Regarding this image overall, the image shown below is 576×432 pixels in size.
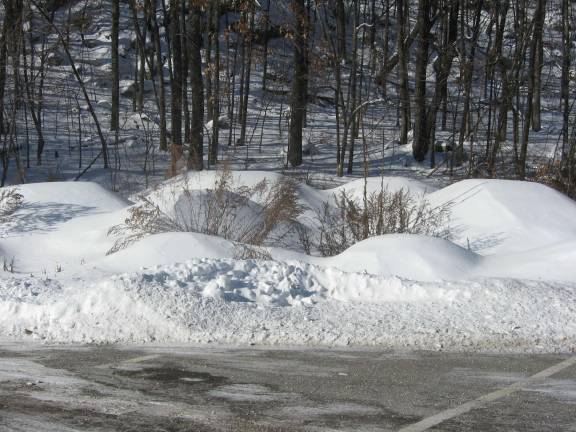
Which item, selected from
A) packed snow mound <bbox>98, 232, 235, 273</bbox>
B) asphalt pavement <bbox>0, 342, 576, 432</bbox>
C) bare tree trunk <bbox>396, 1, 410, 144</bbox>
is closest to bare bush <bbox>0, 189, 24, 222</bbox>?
packed snow mound <bbox>98, 232, 235, 273</bbox>

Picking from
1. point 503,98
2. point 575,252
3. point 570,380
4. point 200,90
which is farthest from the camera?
point 200,90

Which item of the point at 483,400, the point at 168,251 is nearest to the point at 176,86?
the point at 168,251

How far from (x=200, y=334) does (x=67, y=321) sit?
1264 millimetres

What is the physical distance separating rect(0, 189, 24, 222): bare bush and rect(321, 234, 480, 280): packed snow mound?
643 centimetres

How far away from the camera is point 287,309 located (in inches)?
321

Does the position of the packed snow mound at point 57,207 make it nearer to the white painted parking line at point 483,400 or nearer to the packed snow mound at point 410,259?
the packed snow mound at point 410,259

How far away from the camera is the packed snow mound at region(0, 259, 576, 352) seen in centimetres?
749

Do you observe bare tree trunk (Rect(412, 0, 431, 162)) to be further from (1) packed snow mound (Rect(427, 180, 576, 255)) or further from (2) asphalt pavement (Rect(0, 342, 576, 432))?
(2) asphalt pavement (Rect(0, 342, 576, 432))

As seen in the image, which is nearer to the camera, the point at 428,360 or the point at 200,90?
the point at 428,360

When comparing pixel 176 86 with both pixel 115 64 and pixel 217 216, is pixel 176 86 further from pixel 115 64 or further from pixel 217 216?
pixel 217 216

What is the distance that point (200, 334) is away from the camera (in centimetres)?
756

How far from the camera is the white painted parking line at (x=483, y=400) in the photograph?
5016mm

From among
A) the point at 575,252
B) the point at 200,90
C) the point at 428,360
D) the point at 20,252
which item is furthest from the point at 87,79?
the point at 428,360

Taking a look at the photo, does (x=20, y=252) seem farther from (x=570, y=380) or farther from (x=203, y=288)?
(x=570, y=380)
